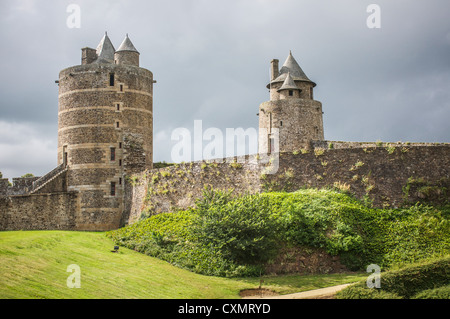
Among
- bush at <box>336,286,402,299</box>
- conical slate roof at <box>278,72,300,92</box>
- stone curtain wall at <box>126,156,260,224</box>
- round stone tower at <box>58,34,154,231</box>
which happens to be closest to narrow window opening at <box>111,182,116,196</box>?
round stone tower at <box>58,34,154,231</box>

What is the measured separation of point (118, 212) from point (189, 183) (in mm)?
10139

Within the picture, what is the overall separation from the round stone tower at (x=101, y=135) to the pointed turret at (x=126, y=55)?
0.84 meters

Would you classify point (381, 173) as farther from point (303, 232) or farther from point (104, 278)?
point (104, 278)

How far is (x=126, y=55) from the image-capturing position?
40812 mm

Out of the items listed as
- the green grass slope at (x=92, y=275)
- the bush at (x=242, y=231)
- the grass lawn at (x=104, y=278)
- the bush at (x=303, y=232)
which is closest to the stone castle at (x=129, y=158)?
the bush at (x=303, y=232)

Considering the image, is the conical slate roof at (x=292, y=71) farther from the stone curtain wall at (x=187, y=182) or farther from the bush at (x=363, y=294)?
the bush at (x=363, y=294)

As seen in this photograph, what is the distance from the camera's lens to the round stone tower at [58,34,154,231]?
3856 centimetres

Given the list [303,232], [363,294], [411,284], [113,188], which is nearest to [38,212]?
[113,188]

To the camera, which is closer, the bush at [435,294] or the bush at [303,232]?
the bush at [435,294]

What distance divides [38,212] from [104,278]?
18471mm

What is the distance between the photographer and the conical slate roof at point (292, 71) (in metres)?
45.9
